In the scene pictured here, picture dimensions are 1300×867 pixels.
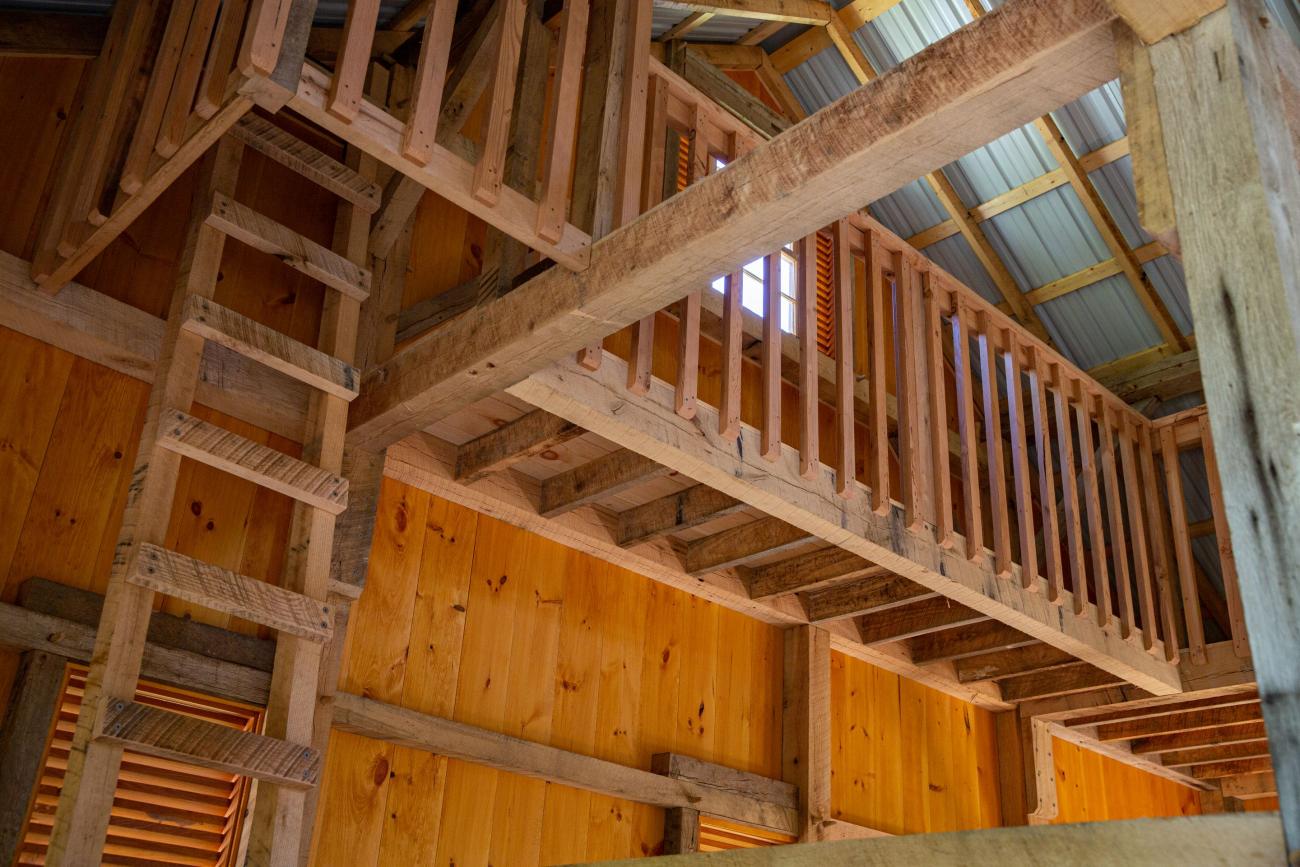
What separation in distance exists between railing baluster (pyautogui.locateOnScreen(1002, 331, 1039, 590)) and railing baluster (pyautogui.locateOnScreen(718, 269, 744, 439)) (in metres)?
1.45

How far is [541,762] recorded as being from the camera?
4.40 meters

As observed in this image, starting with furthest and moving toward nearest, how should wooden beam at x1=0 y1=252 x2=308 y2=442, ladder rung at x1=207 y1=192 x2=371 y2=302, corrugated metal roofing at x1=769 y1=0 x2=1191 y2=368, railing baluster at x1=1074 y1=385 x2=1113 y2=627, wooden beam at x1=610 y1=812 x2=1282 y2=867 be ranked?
corrugated metal roofing at x1=769 y1=0 x2=1191 y2=368, railing baluster at x1=1074 y1=385 x2=1113 y2=627, ladder rung at x1=207 y1=192 x2=371 y2=302, wooden beam at x1=0 y1=252 x2=308 y2=442, wooden beam at x1=610 y1=812 x2=1282 y2=867

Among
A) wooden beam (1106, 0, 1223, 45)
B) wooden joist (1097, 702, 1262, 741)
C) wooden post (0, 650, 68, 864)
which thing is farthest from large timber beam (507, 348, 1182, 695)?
wooden beam (1106, 0, 1223, 45)

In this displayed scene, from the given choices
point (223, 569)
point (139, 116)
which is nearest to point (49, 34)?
point (139, 116)

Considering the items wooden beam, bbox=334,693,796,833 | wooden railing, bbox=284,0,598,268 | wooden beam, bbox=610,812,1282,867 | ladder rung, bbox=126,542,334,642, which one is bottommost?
wooden beam, bbox=610,812,1282,867

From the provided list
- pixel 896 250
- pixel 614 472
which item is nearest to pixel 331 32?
pixel 614 472

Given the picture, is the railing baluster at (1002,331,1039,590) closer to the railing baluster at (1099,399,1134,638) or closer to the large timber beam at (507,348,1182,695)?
the large timber beam at (507,348,1182,695)

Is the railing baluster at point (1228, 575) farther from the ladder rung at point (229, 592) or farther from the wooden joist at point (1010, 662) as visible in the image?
the ladder rung at point (229, 592)

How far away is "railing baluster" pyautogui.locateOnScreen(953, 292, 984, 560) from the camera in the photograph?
178 inches

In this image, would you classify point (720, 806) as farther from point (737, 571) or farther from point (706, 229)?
point (706, 229)

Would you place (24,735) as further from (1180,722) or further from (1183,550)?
(1180,722)

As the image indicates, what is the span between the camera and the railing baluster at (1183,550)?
535 cm

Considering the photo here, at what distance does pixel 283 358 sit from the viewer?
3.60 m

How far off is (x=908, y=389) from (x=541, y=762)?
74.3 inches
